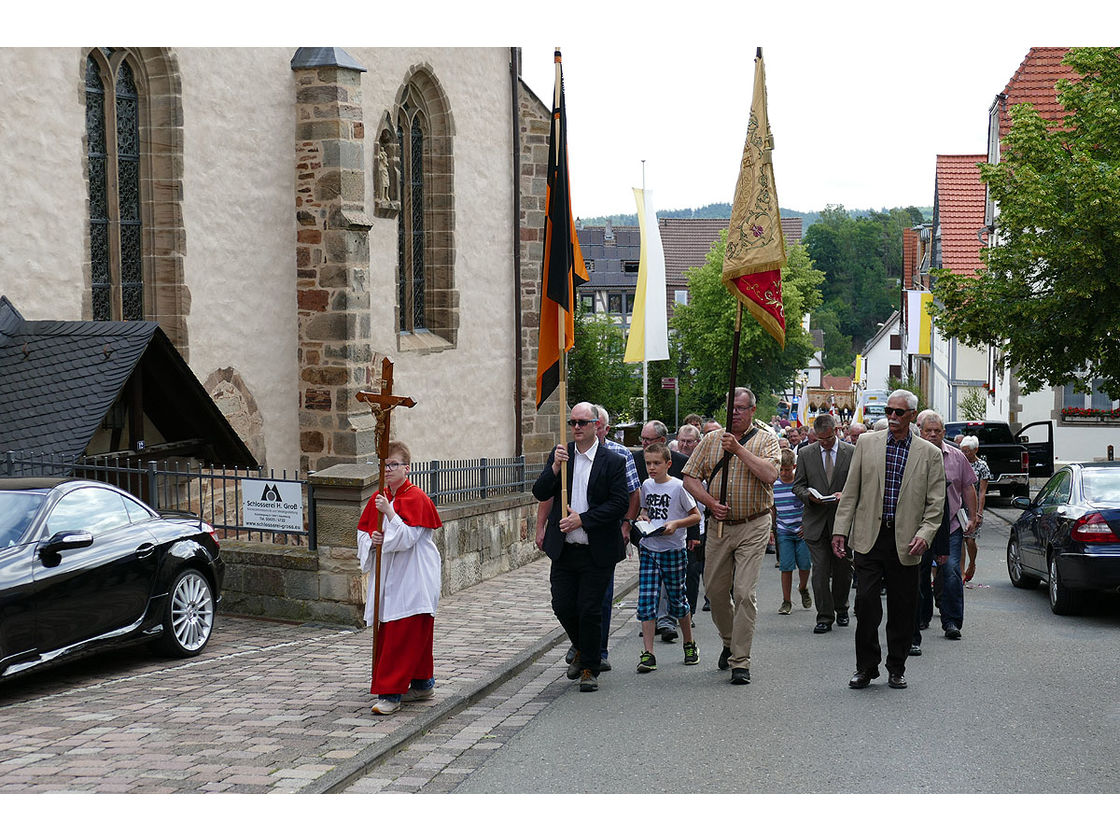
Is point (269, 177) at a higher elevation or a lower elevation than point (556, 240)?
higher

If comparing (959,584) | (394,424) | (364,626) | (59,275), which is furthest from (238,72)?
(959,584)

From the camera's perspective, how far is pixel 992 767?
6.31 metres

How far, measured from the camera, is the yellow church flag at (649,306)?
1139 inches

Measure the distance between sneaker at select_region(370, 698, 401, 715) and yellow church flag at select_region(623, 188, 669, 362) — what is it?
21629mm

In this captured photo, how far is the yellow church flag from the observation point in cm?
2894

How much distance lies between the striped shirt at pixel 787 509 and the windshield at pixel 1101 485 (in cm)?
266

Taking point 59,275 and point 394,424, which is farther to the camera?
point 394,424

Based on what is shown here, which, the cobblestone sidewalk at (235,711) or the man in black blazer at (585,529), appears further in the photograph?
the man in black blazer at (585,529)

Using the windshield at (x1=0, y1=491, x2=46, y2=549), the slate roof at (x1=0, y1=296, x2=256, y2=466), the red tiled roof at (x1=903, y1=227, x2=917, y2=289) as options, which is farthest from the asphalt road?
the red tiled roof at (x1=903, y1=227, x2=917, y2=289)

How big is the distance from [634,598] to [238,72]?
8.13 m

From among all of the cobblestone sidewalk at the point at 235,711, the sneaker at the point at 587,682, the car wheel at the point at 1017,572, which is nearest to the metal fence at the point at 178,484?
the cobblestone sidewalk at the point at 235,711

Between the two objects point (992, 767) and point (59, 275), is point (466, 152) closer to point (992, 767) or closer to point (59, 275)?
point (59, 275)

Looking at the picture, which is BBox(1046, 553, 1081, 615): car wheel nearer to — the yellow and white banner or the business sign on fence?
the business sign on fence

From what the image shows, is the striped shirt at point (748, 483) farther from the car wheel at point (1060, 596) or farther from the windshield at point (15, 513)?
the windshield at point (15, 513)
